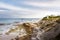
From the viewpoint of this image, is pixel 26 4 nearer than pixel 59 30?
No

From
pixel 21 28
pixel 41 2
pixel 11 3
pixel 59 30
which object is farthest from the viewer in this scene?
pixel 11 3

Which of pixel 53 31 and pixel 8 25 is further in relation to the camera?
pixel 8 25

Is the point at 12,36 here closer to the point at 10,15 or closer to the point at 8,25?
the point at 8,25

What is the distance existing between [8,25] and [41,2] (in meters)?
0.62

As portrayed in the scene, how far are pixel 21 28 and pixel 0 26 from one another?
1.75ft

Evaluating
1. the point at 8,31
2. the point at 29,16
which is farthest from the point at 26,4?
the point at 8,31

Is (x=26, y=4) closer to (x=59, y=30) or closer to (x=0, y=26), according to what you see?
(x=0, y=26)

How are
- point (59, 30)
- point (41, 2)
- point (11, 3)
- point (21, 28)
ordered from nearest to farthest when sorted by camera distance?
1. point (59, 30)
2. point (21, 28)
3. point (41, 2)
4. point (11, 3)

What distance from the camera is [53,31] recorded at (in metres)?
1.38

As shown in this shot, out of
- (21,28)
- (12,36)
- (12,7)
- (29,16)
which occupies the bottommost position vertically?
(12,36)

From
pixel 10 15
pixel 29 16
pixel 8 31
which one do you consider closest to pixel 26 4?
pixel 29 16

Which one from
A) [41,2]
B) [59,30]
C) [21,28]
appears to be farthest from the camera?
[41,2]

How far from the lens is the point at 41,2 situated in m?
1.84

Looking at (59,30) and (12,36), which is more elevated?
(59,30)
